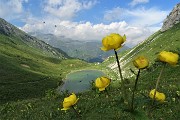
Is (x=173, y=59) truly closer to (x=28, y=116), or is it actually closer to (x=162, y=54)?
(x=162, y=54)

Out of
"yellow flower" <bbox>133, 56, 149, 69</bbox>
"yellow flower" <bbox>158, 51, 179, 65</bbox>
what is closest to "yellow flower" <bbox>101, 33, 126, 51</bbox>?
"yellow flower" <bbox>133, 56, 149, 69</bbox>

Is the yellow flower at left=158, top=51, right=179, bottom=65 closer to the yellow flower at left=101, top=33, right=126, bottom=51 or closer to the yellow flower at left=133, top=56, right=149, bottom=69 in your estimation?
the yellow flower at left=133, top=56, right=149, bottom=69

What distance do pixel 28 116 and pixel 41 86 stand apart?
5865 inches

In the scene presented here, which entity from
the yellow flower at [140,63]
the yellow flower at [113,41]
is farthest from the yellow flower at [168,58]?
the yellow flower at [113,41]

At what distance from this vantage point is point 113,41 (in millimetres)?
5051

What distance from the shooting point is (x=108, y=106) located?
19.1 meters

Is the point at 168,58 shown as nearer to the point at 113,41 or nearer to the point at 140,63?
the point at 140,63

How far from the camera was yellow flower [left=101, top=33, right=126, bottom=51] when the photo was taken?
5.02 meters

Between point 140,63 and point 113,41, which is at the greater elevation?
point 113,41

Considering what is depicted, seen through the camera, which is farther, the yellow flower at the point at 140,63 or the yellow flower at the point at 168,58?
the yellow flower at the point at 168,58

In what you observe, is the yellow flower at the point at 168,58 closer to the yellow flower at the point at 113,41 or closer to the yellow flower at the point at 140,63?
the yellow flower at the point at 140,63

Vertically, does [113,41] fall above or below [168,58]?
above

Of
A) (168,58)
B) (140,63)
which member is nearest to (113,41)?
(140,63)

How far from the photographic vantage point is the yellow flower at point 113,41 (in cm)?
502
